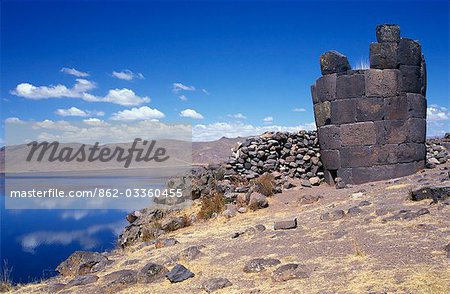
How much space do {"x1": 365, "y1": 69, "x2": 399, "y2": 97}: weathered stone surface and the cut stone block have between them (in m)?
0.52

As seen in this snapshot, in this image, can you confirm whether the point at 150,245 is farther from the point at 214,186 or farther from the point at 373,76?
the point at 373,76

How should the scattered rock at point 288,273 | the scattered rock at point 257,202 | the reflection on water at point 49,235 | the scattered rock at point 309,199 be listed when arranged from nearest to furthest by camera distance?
the scattered rock at point 288,273 < the scattered rock at point 309,199 < the scattered rock at point 257,202 < the reflection on water at point 49,235

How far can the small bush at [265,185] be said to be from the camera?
34.9ft

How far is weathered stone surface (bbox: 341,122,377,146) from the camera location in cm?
1062

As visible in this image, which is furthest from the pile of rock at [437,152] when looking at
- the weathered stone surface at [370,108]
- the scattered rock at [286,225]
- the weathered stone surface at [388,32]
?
the scattered rock at [286,225]

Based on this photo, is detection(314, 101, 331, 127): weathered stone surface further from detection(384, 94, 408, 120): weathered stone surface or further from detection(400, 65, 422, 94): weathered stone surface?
detection(400, 65, 422, 94): weathered stone surface

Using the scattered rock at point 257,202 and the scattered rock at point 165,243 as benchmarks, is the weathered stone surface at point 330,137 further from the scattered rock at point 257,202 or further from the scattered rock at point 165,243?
the scattered rock at point 165,243

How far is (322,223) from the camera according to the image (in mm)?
6656

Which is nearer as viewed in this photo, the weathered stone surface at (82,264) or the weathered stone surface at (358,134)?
the weathered stone surface at (82,264)

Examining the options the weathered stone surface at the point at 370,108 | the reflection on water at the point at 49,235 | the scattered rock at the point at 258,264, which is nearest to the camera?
the scattered rock at the point at 258,264

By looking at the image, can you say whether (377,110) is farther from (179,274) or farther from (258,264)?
(179,274)

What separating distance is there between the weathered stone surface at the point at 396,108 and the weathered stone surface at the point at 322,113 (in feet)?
4.95

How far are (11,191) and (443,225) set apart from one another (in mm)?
29996

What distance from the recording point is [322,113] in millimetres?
11297
